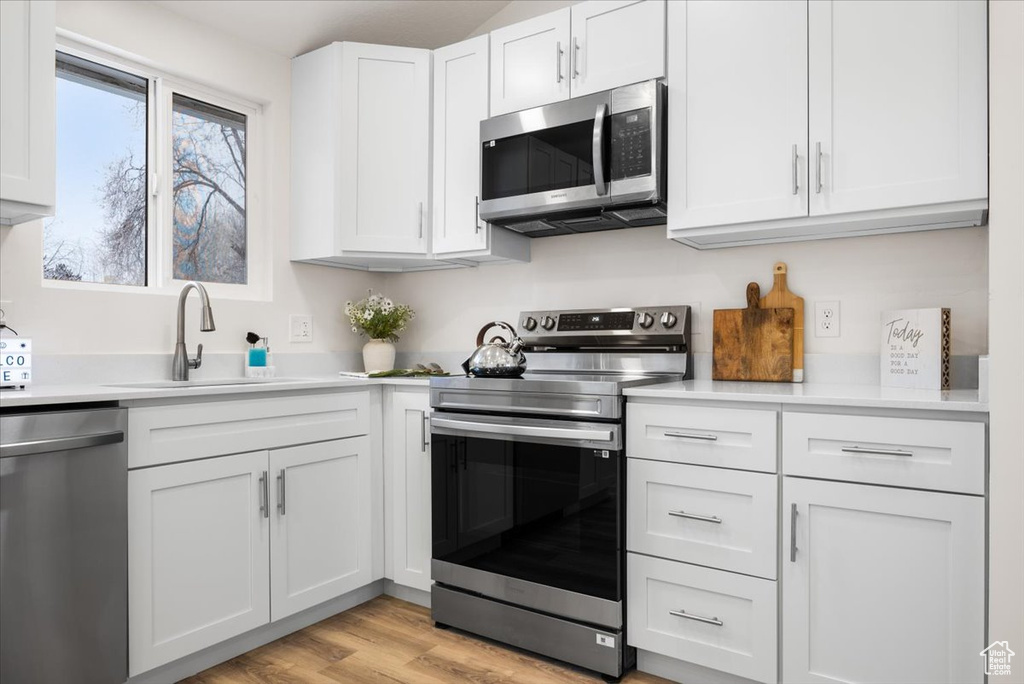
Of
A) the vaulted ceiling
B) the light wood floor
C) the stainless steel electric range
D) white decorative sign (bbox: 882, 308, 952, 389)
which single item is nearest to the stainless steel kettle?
the stainless steel electric range

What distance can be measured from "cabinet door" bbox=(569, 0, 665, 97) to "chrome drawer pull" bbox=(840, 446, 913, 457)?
1.38m

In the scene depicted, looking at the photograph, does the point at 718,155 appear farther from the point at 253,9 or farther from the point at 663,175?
the point at 253,9

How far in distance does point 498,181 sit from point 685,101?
2.54 feet

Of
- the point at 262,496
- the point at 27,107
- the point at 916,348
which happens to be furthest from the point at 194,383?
the point at 916,348

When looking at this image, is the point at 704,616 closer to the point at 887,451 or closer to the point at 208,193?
the point at 887,451

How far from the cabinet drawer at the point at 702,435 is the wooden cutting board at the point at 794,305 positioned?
551mm

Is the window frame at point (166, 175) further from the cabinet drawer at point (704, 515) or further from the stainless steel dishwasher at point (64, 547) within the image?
the cabinet drawer at point (704, 515)

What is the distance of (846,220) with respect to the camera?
198 centimetres

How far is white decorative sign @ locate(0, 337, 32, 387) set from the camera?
1890mm

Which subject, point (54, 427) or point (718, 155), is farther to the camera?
point (718, 155)

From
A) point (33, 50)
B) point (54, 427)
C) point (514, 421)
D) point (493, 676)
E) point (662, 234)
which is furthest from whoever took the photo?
point (662, 234)

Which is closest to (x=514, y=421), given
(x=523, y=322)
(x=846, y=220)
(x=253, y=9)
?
(x=523, y=322)

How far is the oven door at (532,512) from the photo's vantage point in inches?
79.9

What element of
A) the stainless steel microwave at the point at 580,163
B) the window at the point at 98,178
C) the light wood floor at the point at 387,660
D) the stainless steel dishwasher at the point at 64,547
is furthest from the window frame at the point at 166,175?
the light wood floor at the point at 387,660
